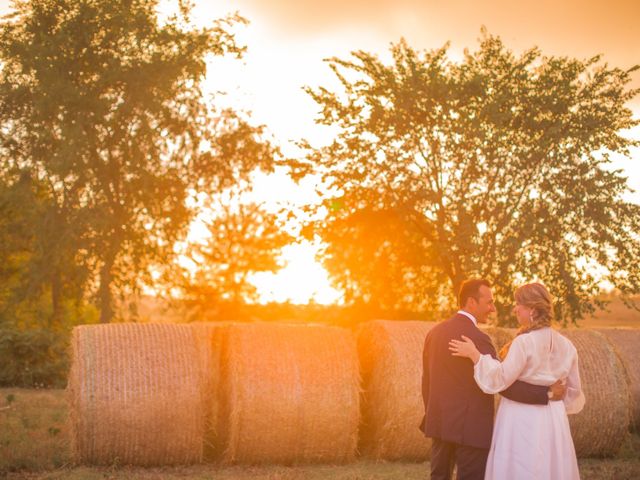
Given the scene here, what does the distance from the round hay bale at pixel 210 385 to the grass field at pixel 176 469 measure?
0.56m

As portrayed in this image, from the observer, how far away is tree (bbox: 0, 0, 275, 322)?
23875 mm

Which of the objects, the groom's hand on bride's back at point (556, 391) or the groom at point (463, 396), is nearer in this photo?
the groom's hand on bride's back at point (556, 391)

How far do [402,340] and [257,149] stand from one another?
16.0 m

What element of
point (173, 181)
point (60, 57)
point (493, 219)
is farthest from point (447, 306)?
point (60, 57)

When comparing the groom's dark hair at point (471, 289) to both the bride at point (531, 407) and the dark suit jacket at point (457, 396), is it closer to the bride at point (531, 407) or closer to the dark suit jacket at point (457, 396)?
the dark suit jacket at point (457, 396)

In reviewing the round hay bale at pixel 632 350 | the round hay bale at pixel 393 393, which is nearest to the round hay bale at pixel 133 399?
the round hay bale at pixel 393 393

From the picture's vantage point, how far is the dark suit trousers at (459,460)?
7.49m

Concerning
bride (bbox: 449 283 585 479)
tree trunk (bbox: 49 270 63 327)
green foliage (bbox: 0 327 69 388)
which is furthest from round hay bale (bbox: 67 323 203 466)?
tree trunk (bbox: 49 270 63 327)

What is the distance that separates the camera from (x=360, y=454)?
1216 centimetres

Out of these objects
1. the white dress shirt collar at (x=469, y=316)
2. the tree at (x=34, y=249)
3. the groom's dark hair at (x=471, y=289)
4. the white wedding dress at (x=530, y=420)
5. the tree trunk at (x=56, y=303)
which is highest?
the tree at (x=34, y=249)

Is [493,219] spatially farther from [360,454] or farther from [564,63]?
[360,454]

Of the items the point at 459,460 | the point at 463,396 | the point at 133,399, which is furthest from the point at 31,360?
the point at 463,396

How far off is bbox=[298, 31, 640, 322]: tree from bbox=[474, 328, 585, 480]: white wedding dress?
1369 centimetres

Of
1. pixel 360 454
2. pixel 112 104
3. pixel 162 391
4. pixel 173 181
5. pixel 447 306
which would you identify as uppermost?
pixel 112 104
